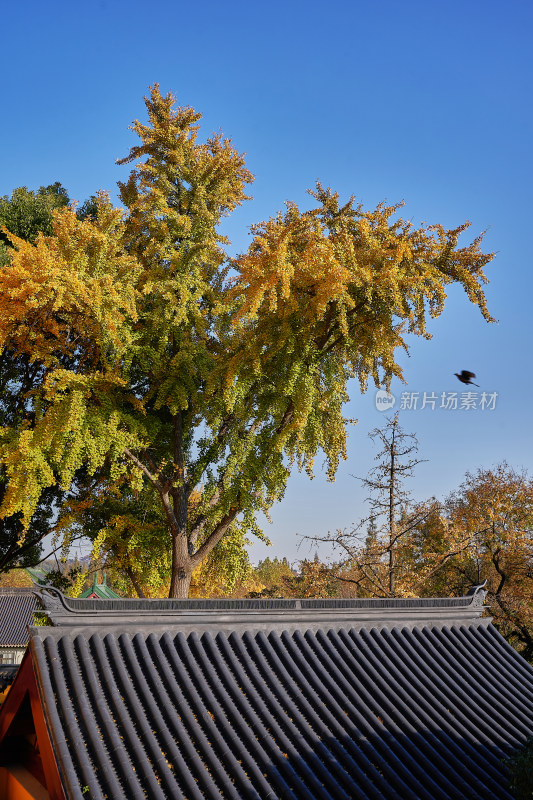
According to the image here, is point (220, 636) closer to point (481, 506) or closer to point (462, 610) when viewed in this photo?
point (462, 610)

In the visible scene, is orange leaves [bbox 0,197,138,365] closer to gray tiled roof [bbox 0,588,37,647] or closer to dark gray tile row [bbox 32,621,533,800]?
dark gray tile row [bbox 32,621,533,800]

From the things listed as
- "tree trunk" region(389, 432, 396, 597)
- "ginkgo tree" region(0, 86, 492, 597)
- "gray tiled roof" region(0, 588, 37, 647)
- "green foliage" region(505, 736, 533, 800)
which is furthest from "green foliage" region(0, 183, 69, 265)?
"gray tiled roof" region(0, 588, 37, 647)

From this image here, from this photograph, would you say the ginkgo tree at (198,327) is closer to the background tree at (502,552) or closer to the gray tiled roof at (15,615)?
the background tree at (502,552)

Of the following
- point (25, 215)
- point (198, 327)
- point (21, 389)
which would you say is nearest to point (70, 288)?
point (198, 327)

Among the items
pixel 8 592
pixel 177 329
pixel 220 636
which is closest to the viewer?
pixel 220 636

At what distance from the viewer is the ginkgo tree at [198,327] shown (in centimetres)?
1423

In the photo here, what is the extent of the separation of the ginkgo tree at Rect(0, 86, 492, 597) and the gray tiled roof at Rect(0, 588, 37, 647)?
2054cm

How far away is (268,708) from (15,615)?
34531 millimetres

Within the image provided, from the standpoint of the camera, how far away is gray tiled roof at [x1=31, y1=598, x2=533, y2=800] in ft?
16.1

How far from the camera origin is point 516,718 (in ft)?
23.0

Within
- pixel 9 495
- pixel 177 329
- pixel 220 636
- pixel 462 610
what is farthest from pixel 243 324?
pixel 220 636

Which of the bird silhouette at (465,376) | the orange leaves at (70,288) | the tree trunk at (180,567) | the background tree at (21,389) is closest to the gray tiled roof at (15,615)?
the background tree at (21,389)

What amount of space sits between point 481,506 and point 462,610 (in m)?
16.1

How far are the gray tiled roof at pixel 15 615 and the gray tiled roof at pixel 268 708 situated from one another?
101ft
